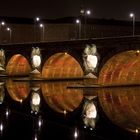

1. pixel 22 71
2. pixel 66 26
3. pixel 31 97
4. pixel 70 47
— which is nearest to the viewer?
pixel 31 97

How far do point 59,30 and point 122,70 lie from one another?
25374 mm

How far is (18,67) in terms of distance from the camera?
183 feet

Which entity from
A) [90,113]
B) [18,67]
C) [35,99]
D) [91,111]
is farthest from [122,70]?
[18,67]

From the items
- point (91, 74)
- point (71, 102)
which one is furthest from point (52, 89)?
point (71, 102)

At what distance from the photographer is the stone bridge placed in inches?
1481

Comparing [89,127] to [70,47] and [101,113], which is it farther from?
[70,47]

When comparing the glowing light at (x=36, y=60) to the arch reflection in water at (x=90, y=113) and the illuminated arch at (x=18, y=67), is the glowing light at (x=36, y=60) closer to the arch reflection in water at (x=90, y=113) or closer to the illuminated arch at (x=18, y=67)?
the illuminated arch at (x=18, y=67)

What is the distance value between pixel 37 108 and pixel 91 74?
41.9 feet

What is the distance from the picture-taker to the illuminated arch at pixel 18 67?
54.2 metres

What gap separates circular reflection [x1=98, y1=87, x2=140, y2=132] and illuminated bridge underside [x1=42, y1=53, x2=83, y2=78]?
11.1 meters

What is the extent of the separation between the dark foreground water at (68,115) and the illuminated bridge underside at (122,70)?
3297 mm

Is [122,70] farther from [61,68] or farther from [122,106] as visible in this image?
[122,106]

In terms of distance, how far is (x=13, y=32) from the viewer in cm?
7062

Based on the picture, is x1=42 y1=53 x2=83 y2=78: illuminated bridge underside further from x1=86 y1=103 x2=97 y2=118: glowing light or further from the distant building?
x1=86 y1=103 x2=97 y2=118: glowing light
